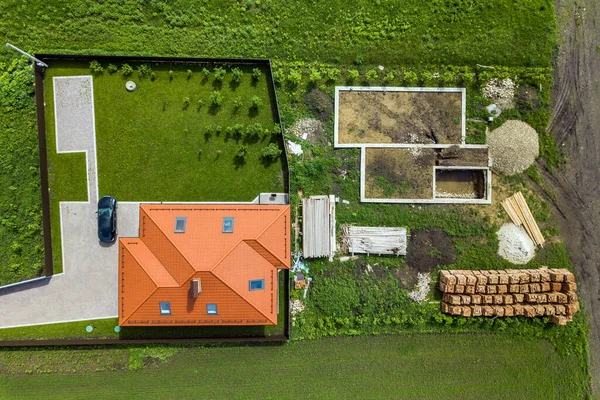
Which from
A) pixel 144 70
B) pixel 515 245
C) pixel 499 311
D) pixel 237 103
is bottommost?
pixel 499 311

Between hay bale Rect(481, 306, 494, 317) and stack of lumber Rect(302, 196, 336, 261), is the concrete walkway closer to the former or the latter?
stack of lumber Rect(302, 196, 336, 261)

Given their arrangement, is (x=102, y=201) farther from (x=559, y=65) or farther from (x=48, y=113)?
(x=559, y=65)

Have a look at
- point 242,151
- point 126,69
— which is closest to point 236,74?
point 242,151

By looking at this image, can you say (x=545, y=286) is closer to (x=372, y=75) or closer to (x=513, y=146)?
(x=513, y=146)

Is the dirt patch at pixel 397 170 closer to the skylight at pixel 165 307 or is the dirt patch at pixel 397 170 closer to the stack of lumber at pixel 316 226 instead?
the stack of lumber at pixel 316 226

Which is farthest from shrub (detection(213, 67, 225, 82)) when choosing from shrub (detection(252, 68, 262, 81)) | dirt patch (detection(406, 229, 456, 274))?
dirt patch (detection(406, 229, 456, 274))
